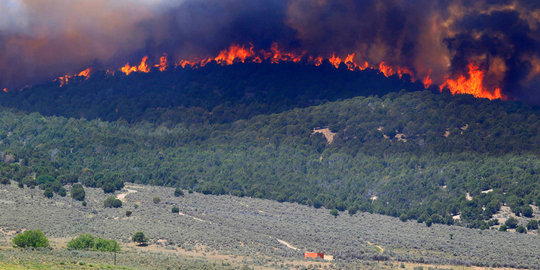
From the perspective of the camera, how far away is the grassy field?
345ft

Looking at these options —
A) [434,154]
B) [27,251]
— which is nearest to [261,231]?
[27,251]

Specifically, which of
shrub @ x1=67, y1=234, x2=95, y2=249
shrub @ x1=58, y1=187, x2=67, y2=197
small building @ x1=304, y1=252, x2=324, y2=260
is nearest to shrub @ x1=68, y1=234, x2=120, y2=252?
shrub @ x1=67, y1=234, x2=95, y2=249

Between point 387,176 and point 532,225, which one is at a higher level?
point 387,176

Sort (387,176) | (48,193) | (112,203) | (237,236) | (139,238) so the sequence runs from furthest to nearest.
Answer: (387,176), (48,193), (112,203), (237,236), (139,238)

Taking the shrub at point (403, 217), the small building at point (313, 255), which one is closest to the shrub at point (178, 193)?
the shrub at point (403, 217)

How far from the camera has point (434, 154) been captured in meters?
191

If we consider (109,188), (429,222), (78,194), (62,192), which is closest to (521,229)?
(429,222)

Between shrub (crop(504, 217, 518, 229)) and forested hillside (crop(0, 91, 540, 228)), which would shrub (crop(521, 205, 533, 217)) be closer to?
forested hillside (crop(0, 91, 540, 228))

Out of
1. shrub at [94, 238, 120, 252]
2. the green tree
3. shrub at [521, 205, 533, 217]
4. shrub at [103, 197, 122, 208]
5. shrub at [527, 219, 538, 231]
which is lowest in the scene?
shrub at [94, 238, 120, 252]

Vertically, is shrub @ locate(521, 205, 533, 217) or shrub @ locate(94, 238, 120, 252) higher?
shrub @ locate(521, 205, 533, 217)

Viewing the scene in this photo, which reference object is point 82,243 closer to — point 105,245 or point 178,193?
point 105,245

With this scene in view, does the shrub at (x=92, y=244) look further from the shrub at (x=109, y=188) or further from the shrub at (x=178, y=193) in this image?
the shrub at (x=178, y=193)

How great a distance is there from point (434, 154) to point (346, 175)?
19686mm

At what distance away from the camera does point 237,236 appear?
126688 millimetres
